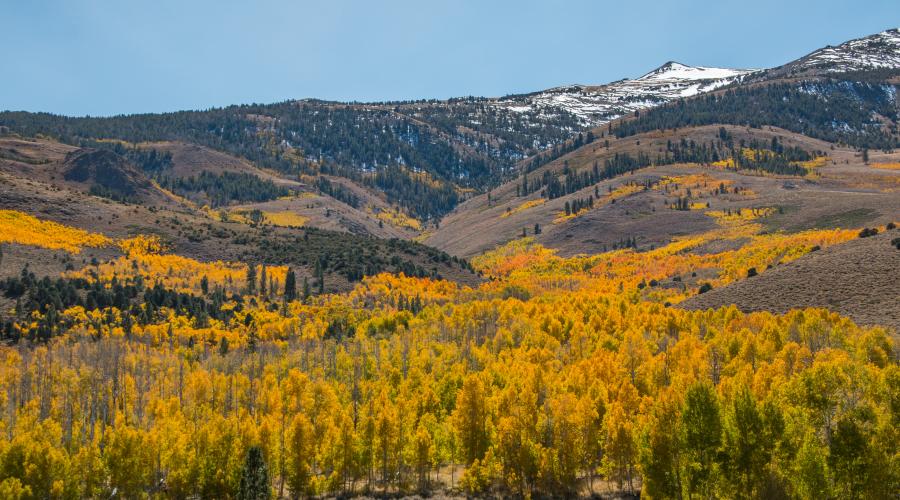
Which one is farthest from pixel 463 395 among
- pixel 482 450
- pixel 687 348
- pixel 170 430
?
pixel 687 348

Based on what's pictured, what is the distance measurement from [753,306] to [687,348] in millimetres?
46964

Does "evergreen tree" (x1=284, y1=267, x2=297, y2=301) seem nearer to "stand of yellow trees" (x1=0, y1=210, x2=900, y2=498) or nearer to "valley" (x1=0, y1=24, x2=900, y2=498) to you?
"valley" (x1=0, y1=24, x2=900, y2=498)

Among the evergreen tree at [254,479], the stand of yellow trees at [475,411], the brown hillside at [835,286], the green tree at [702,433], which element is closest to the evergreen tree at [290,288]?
the stand of yellow trees at [475,411]

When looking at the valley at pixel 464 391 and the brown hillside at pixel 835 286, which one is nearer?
the valley at pixel 464 391

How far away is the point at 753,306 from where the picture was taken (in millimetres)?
139250

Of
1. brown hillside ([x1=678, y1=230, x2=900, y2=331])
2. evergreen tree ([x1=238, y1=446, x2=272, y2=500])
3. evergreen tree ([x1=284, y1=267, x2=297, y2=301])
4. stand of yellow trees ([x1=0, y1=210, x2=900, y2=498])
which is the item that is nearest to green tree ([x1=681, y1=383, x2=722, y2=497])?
stand of yellow trees ([x1=0, y1=210, x2=900, y2=498])

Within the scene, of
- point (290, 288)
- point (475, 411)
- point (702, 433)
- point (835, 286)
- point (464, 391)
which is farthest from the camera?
point (290, 288)

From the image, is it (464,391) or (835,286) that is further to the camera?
(835,286)

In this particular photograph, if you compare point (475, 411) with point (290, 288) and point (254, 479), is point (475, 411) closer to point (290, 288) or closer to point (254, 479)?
point (254, 479)

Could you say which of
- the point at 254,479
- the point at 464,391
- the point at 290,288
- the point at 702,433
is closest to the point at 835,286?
the point at 464,391

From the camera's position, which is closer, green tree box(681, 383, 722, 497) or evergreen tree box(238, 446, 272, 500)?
green tree box(681, 383, 722, 497)

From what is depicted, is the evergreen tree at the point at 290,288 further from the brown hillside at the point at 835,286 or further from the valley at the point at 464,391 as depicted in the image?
the brown hillside at the point at 835,286

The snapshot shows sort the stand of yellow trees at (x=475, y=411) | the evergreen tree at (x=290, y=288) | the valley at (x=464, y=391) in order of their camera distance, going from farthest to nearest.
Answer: the evergreen tree at (x=290, y=288) < the valley at (x=464, y=391) < the stand of yellow trees at (x=475, y=411)

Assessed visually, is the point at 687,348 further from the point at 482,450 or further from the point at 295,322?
the point at 295,322
